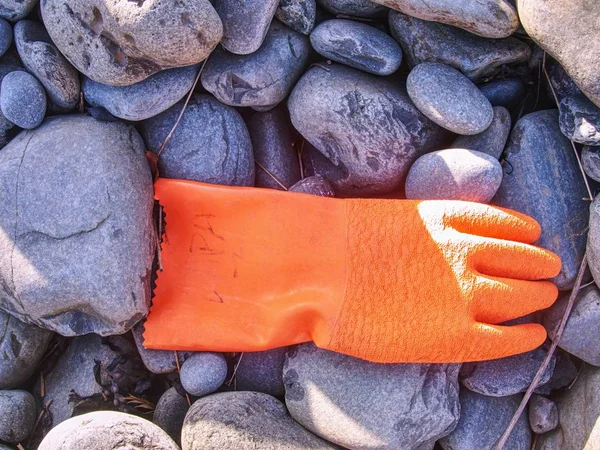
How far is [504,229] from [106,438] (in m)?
1.76

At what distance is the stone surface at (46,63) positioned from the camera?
226cm

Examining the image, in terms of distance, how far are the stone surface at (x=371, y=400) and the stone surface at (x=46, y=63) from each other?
1524 millimetres

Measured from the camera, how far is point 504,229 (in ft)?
7.39

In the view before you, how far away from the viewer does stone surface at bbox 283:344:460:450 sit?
7.43 ft

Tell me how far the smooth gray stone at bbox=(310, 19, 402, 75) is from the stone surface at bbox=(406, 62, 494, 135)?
4.8 inches

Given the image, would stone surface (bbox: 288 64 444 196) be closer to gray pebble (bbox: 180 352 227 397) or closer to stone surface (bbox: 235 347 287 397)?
stone surface (bbox: 235 347 287 397)

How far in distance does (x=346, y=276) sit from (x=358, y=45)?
95cm

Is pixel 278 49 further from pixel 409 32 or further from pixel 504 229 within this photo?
pixel 504 229

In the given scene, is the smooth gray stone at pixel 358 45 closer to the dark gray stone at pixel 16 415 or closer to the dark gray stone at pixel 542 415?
the dark gray stone at pixel 542 415

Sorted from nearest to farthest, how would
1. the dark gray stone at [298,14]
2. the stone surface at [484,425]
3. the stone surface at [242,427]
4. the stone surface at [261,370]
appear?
1. the stone surface at [242,427]
2. the dark gray stone at [298,14]
3. the stone surface at [484,425]
4. the stone surface at [261,370]

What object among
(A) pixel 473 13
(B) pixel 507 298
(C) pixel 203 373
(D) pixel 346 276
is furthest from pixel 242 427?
(A) pixel 473 13

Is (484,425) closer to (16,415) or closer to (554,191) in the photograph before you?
(554,191)

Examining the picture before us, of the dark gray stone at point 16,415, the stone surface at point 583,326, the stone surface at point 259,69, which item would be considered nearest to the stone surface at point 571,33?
the stone surface at point 583,326

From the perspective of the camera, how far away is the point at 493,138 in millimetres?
2373
